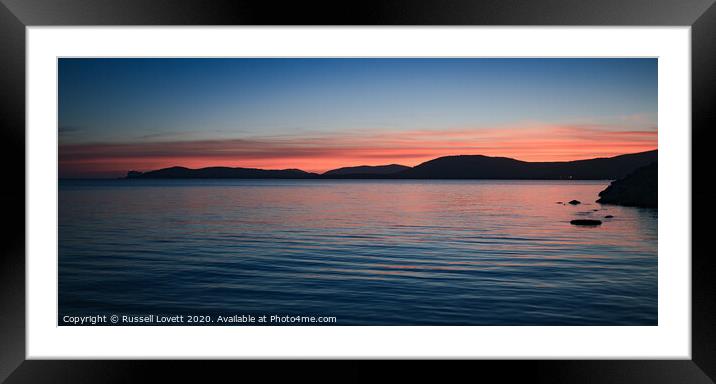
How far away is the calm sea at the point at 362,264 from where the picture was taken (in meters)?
6.14

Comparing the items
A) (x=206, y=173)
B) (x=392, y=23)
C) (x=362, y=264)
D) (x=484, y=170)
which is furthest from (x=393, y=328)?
(x=206, y=173)

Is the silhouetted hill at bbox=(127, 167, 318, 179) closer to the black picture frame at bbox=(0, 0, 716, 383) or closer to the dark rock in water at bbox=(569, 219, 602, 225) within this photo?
the dark rock in water at bbox=(569, 219, 602, 225)

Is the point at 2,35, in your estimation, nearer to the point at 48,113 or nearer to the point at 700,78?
the point at 48,113

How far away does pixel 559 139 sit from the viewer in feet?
95.7

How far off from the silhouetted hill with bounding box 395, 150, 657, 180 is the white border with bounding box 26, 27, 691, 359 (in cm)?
2373

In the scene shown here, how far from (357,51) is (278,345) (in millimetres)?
1520

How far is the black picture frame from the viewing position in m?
2.65

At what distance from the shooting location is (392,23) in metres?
2.67

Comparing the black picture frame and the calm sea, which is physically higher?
the black picture frame

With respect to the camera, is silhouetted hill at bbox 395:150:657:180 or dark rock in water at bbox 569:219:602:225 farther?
silhouetted hill at bbox 395:150:657:180

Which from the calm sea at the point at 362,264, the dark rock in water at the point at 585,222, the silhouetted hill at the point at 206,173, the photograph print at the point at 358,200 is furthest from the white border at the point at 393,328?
the silhouetted hill at the point at 206,173

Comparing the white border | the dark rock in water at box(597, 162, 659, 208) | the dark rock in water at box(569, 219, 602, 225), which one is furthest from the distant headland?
the white border

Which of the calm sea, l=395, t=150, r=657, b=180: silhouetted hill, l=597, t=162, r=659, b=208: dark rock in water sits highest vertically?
l=395, t=150, r=657, b=180: silhouetted hill

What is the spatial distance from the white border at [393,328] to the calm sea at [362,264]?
228 cm
